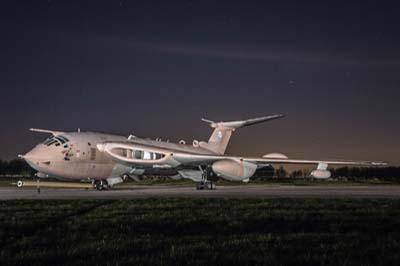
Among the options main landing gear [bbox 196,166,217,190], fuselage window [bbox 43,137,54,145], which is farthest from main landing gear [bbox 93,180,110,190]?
main landing gear [bbox 196,166,217,190]

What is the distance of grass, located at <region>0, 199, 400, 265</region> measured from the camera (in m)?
7.39

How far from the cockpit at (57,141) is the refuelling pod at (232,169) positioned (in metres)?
11.0

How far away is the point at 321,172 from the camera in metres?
38.4

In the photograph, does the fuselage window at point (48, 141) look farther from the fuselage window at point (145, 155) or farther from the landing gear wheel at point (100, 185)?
the fuselage window at point (145, 155)

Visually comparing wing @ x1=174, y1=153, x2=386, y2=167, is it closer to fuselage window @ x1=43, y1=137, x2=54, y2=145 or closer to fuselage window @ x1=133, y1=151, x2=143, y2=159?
fuselage window @ x1=133, y1=151, x2=143, y2=159

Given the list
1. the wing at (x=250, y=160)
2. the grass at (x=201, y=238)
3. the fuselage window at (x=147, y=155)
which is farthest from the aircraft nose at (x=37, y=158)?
the grass at (x=201, y=238)

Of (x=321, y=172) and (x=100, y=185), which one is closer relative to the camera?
(x=100, y=185)

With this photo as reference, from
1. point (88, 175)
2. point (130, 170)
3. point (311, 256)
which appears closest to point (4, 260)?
point (311, 256)

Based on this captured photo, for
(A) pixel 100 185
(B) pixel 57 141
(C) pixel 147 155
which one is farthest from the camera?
(C) pixel 147 155

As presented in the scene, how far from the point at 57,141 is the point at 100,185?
4866 millimetres

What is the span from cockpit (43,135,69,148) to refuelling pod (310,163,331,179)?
1883 cm

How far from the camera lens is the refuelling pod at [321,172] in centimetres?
3812

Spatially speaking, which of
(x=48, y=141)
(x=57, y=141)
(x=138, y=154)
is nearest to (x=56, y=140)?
(x=57, y=141)

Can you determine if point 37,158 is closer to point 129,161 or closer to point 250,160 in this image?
point 129,161
